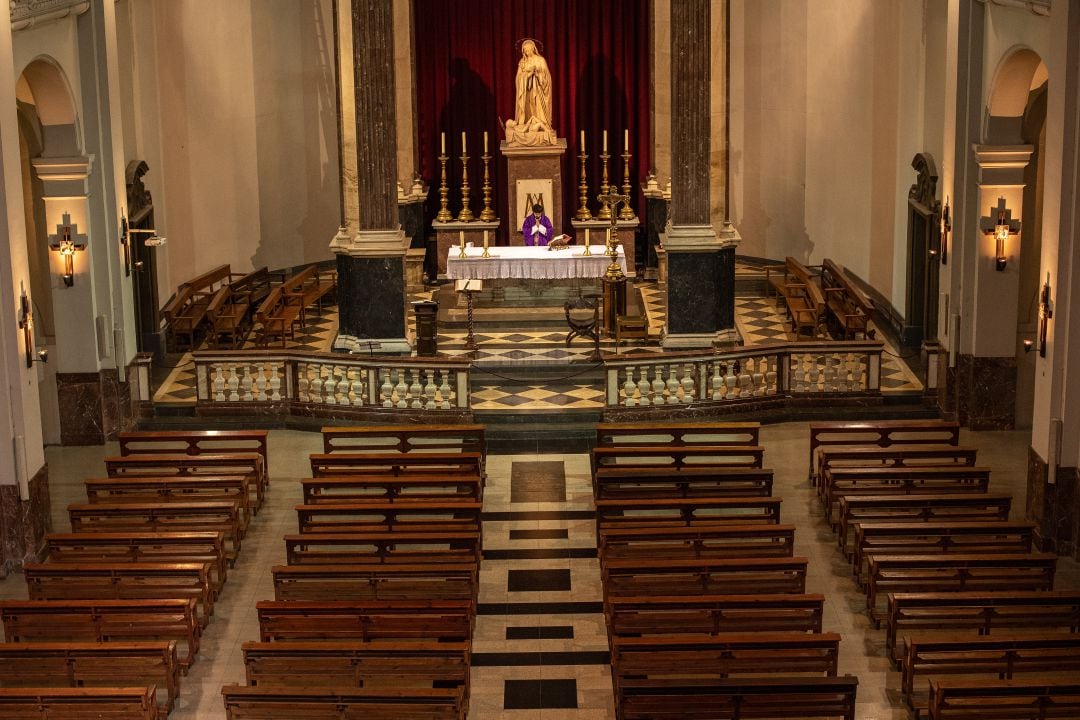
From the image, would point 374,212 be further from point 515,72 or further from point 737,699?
point 737,699

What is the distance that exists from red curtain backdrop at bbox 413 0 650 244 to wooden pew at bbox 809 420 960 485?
1071cm

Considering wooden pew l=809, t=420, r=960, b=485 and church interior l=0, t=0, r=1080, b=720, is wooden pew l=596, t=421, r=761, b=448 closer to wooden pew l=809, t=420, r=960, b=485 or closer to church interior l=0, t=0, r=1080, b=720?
church interior l=0, t=0, r=1080, b=720

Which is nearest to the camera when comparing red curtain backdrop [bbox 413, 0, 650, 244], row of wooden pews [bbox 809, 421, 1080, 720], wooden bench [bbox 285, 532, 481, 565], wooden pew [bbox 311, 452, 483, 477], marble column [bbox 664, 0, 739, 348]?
row of wooden pews [bbox 809, 421, 1080, 720]

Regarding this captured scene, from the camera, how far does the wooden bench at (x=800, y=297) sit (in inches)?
824

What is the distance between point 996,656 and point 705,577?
237 cm

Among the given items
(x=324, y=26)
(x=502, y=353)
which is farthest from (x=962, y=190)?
(x=324, y=26)

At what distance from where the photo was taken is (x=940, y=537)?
42.2ft

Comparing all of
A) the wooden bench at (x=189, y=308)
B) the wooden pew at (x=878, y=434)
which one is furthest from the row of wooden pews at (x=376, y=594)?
the wooden bench at (x=189, y=308)

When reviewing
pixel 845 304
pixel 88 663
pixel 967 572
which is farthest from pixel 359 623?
pixel 845 304

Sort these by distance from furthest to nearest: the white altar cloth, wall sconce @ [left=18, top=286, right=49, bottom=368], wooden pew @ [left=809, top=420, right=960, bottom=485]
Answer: the white altar cloth
wooden pew @ [left=809, top=420, right=960, bottom=485]
wall sconce @ [left=18, top=286, right=49, bottom=368]

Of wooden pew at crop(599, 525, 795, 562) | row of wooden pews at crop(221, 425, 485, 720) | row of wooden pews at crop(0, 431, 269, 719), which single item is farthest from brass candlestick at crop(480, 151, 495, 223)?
wooden pew at crop(599, 525, 795, 562)

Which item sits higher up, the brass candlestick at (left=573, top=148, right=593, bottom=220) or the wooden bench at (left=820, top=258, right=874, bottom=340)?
the brass candlestick at (left=573, top=148, right=593, bottom=220)

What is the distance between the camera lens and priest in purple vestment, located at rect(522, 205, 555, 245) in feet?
74.9

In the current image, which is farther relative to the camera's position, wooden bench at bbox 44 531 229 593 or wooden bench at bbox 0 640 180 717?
wooden bench at bbox 44 531 229 593
